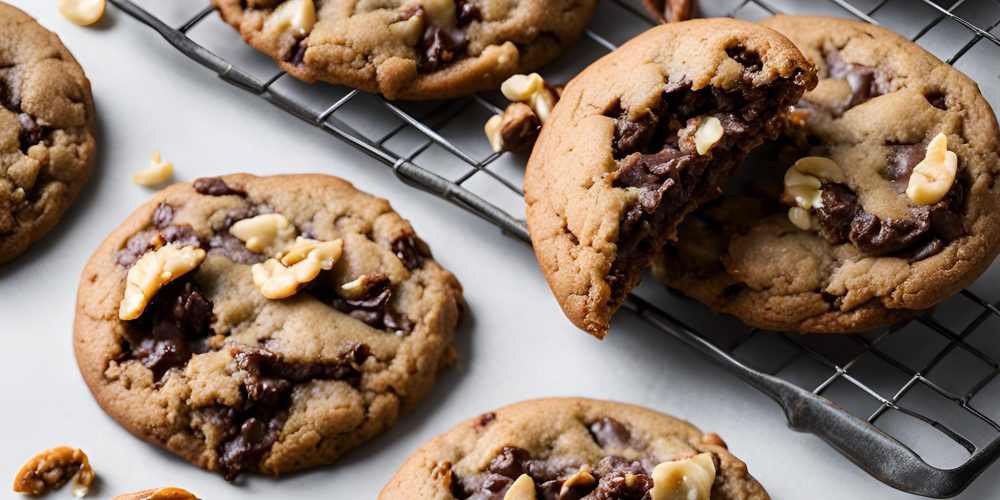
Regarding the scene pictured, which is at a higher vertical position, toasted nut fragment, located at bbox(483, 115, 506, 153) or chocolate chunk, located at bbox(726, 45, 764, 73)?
chocolate chunk, located at bbox(726, 45, 764, 73)

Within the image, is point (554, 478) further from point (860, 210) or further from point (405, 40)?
point (405, 40)

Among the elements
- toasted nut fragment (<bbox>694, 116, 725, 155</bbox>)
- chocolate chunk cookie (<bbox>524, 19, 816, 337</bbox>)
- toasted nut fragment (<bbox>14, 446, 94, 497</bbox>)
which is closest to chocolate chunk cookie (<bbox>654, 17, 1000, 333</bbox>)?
chocolate chunk cookie (<bbox>524, 19, 816, 337</bbox>)

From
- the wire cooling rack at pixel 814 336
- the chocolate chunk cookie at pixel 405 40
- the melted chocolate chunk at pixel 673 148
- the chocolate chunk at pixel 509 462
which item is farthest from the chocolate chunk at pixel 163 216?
the melted chocolate chunk at pixel 673 148

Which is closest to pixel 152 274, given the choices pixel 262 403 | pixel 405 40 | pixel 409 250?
pixel 262 403

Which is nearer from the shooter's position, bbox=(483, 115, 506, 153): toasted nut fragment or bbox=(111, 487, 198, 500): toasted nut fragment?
bbox=(111, 487, 198, 500): toasted nut fragment

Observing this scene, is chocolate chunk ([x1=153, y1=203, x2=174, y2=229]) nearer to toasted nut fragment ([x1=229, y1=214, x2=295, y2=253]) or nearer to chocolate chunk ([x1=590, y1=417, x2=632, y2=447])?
toasted nut fragment ([x1=229, y1=214, x2=295, y2=253])

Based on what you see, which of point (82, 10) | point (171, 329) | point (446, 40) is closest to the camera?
point (171, 329)
